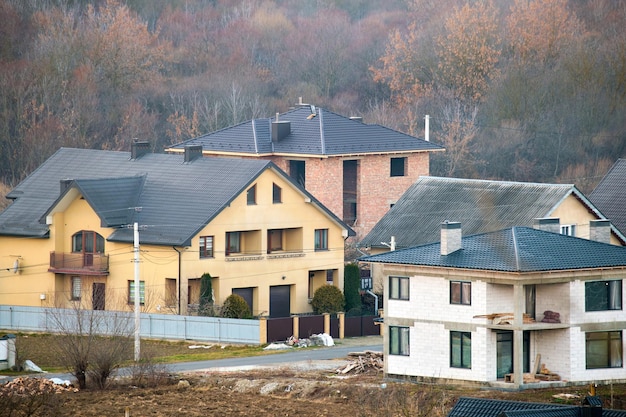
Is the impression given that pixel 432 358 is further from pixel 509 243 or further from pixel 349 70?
pixel 349 70

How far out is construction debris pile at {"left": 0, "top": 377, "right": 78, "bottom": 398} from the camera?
163 ft

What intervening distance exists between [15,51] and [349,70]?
30.1 m

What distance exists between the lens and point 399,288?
5422cm

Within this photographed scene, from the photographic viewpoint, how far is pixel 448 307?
52.9 metres

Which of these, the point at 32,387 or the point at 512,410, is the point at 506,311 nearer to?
the point at 512,410

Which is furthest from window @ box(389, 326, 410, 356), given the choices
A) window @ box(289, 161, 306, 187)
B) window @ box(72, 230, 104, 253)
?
window @ box(289, 161, 306, 187)

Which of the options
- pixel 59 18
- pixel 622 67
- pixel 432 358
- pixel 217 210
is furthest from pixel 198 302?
pixel 59 18

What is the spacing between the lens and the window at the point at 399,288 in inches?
2128

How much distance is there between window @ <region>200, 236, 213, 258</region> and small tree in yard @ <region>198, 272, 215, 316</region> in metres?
1.28

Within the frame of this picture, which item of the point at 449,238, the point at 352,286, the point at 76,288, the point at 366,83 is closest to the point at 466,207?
the point at 352,286

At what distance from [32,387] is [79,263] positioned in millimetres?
18884

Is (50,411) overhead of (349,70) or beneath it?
beneath

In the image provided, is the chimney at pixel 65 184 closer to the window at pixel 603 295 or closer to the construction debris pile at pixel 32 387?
the construction debris pile at pixel 32 387

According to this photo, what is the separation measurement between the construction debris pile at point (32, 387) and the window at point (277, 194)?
61.0ft
